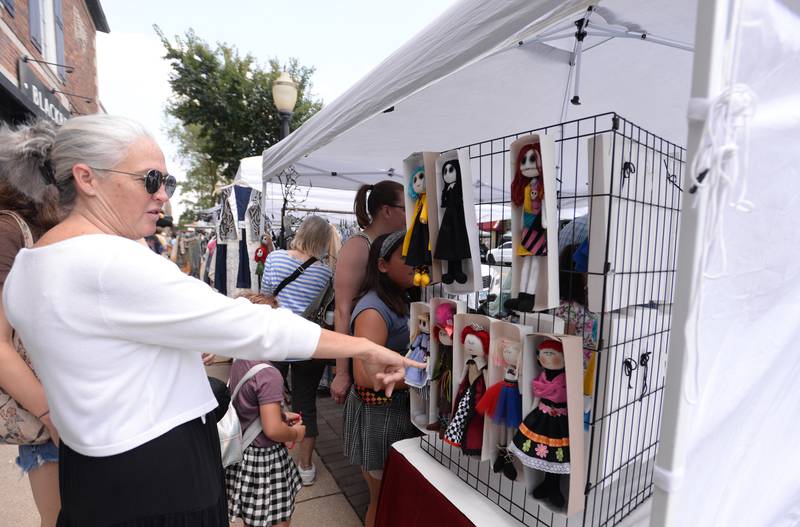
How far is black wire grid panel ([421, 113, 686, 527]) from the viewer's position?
3.35 feet

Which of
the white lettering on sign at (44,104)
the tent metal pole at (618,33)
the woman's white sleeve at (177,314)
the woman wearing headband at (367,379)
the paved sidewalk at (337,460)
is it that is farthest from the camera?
the white lettering on sign at (44,104)

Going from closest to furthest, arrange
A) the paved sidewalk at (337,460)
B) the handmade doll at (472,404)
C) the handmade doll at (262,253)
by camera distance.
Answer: the handmade doll at (472,404) < the paved sidewalk at (337,460) < the handmade doll at (262,253)

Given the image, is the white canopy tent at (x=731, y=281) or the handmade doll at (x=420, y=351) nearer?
the white canopy tent at (x=731, y=281)

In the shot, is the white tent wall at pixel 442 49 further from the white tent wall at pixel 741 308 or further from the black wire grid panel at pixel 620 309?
the white tent wall at pixel 741 308

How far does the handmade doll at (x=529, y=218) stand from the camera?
109 cm

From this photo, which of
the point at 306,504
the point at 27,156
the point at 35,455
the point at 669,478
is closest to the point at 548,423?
the point at 669,478

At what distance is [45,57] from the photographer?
6926mm

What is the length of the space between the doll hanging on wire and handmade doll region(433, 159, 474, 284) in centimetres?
28

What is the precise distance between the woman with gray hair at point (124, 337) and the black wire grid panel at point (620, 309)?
1.99 feet

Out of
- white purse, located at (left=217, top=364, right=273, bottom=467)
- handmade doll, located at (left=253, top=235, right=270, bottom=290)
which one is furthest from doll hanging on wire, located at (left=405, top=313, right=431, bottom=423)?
handmade doll, located at (left=253, top=235, right=270, bottom=290)

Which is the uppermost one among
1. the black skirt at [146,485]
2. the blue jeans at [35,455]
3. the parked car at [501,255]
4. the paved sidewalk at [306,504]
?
the parked car at [501,255]

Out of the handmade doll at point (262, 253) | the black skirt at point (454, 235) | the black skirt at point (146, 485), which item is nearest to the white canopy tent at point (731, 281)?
the black skirt at point (454, 235)

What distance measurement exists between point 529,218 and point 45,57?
30.8ft

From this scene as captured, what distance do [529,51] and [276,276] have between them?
2112mm
